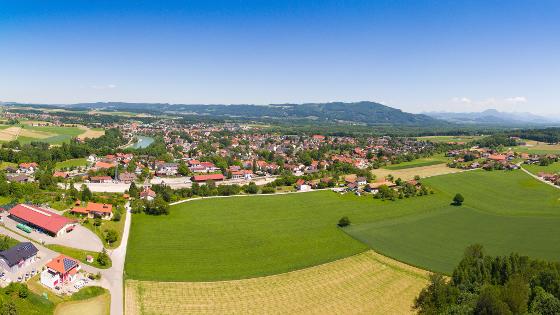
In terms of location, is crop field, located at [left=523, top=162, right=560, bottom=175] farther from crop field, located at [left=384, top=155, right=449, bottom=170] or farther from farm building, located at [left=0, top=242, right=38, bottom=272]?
farm building, located at [left=0, top=242, right=38, bottom=272]

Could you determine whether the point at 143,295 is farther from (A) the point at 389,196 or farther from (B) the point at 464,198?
(B) the point at 464,198

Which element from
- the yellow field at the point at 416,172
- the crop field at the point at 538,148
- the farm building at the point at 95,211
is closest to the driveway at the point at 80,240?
the farm building at the point at 95,211

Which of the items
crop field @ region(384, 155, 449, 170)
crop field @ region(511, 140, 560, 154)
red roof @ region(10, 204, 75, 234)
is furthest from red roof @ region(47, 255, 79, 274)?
crop field @ region(511, 140, 560, 154)

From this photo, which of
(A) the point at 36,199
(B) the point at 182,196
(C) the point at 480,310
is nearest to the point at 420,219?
(C) the point at 480,310

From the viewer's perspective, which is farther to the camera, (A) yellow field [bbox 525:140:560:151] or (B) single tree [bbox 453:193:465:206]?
(A) yellow field [bbox 525:140:560:151]

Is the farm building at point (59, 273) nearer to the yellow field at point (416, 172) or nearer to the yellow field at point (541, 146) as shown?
the yellow field at point (416, 172)

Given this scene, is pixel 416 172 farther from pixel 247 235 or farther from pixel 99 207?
pixel 99 207
